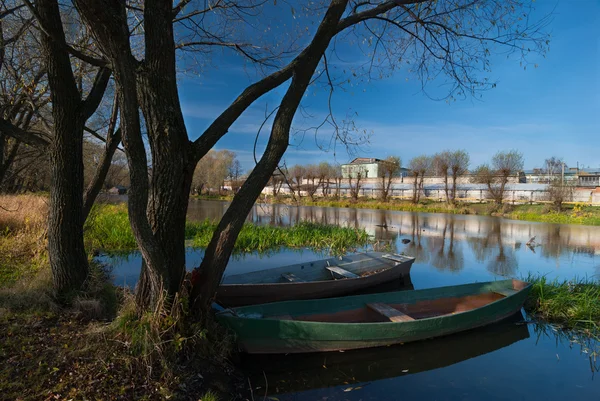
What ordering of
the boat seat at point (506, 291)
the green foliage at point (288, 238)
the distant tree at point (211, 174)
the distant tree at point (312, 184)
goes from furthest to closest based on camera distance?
the distant tree at point (211, 174), the distant tree at point (312, 184), the green foliage at point (288, 238), the boat seat at point (506, 291)

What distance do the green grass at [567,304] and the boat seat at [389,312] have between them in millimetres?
3280

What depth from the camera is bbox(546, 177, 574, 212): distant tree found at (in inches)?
1109

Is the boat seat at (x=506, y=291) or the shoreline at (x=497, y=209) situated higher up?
the shoreline at (x=497, y=209)

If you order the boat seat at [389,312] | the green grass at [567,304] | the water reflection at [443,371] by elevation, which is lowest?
the water reflection at [443,371]

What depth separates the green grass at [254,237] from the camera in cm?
1170

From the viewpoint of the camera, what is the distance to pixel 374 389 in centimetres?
438

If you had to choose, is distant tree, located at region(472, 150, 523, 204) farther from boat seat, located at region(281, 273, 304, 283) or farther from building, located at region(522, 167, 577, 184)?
boat seat, located at region(281, 273, 304, 283)

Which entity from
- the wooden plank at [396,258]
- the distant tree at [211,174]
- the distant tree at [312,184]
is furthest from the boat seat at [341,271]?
the distant tree at [211,174]

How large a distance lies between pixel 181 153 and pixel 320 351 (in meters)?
3.26

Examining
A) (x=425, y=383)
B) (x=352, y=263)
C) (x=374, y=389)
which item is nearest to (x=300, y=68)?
(x=374, y=389)

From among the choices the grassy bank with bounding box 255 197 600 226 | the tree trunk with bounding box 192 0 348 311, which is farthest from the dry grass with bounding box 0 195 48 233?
the grassy bank with bounding box 255 197 600 226

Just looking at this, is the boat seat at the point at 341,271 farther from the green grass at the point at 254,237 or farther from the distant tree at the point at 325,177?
the distant tree at the point at 325,177

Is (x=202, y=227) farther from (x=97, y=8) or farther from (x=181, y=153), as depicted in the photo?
(x=97, y=8)

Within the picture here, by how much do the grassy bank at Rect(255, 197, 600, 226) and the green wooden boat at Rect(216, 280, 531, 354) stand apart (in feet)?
44.7
